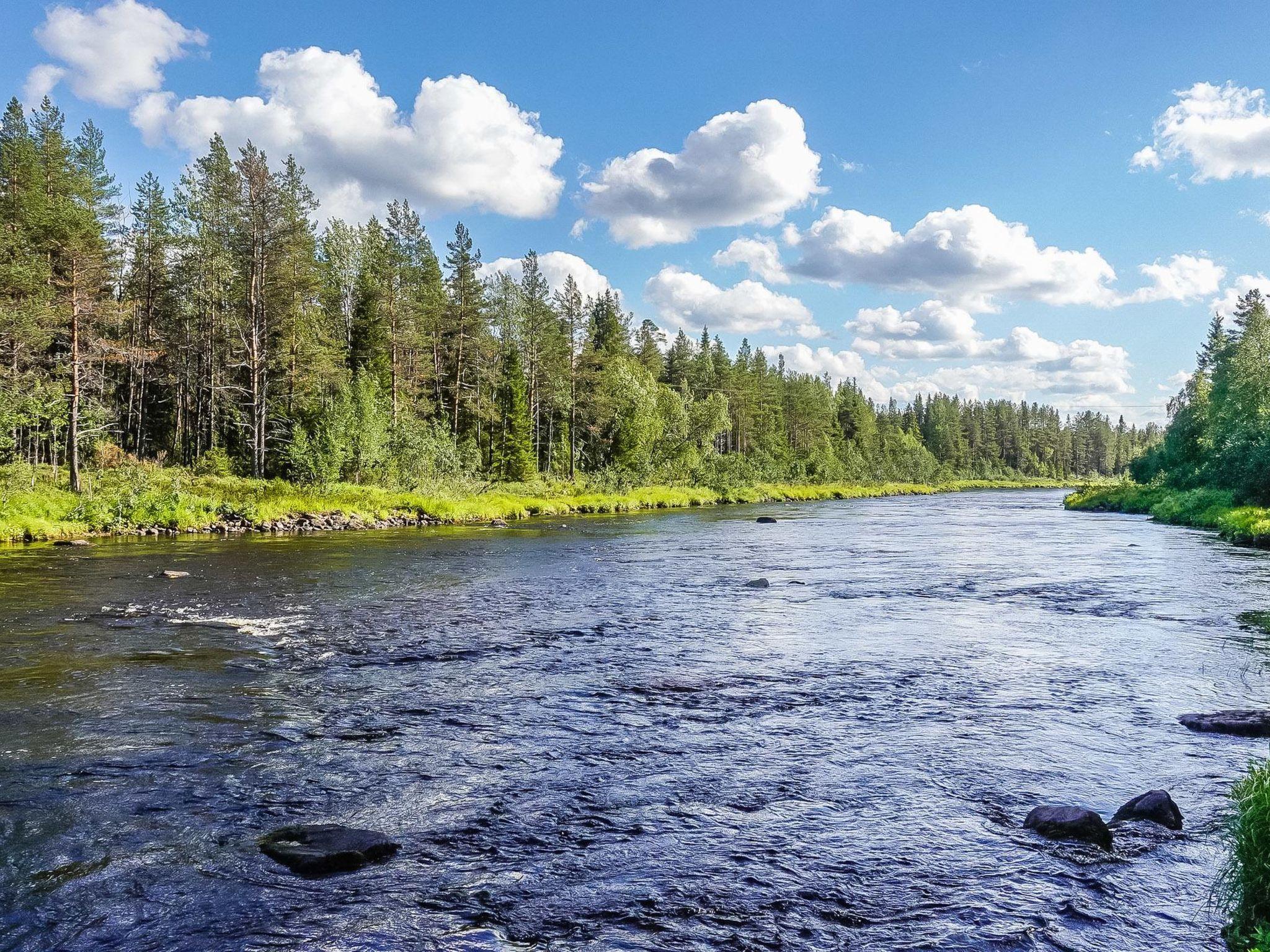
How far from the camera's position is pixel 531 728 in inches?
397

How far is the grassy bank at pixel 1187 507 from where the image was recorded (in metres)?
34.1

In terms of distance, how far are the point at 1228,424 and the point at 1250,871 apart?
58786 mm

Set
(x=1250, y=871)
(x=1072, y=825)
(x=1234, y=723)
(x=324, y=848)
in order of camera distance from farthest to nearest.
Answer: (x=1234, y=723) → (x=1072, y=825) → (x=324, y=848) → (x=1250, y=871)

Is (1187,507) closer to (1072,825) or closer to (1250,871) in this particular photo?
(1072,825)

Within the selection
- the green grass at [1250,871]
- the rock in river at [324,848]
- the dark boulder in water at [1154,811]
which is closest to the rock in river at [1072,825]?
the dark boulder in water at [1154,811]

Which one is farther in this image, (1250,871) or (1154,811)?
(1154,811)

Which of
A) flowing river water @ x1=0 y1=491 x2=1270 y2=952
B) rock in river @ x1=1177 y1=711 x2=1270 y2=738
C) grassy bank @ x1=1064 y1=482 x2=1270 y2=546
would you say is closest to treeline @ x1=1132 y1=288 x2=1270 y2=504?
grassy bank @ x1=1064 y1=482 x2=1270 y2=546

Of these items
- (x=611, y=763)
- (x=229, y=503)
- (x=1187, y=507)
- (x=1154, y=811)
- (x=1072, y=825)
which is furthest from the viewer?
(x=1187, y=507)

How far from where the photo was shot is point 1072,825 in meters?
7.08

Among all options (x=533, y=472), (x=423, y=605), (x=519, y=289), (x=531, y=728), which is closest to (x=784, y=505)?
(x=533, y=472)

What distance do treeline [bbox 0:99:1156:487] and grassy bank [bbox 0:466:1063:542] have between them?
1.82 m

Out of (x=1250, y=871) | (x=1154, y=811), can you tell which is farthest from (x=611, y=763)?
(x=1250, y=871)

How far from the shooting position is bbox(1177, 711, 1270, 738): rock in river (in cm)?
972

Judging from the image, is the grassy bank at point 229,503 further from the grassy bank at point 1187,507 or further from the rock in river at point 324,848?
the grassy bank at point 1187,507
